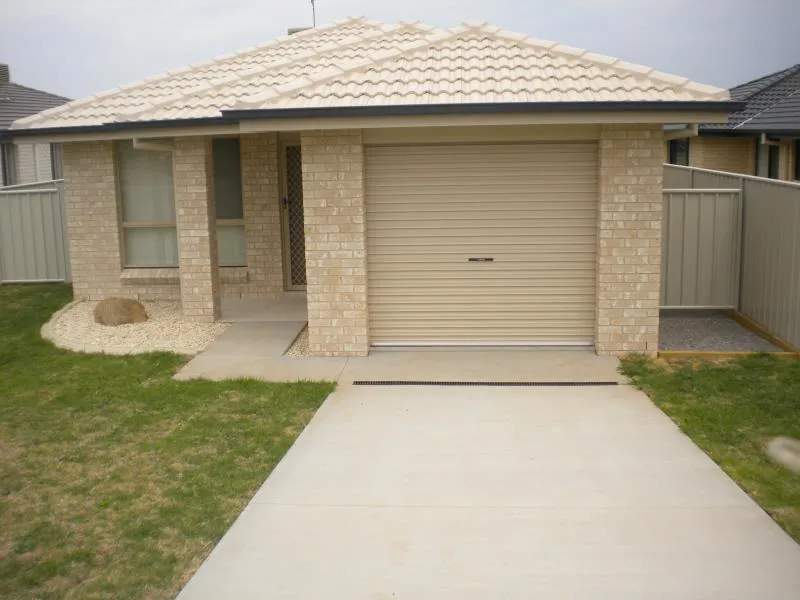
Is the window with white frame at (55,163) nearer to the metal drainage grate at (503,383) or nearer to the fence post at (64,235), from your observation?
the fence post at (64,235)

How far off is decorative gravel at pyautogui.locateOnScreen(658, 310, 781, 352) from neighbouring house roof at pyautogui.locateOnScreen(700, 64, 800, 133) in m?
4.18

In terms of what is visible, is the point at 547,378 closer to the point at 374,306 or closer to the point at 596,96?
the point at 374,306

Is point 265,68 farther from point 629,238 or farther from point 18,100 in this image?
point 18,100

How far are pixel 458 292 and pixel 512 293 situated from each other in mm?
633

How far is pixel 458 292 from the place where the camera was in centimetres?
1096

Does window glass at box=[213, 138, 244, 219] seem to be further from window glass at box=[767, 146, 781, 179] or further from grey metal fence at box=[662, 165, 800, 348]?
window glass at box=[767, 146, 781, 179]

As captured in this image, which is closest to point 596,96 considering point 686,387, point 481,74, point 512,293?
point 481,74

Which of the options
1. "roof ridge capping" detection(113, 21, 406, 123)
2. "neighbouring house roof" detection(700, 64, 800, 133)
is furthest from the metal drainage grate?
"neighbouring house roof" detection(700, 64, 800, 133)

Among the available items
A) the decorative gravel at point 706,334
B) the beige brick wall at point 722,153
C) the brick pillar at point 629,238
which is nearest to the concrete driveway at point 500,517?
the brick pillar at point 629,238

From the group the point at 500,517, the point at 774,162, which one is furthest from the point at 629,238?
the point at 774,162

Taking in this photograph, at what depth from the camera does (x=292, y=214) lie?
47.9 feet

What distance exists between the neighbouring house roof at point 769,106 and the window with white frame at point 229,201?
26.8 ft

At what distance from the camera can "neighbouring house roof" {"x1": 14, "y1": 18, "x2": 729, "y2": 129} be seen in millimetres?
10109

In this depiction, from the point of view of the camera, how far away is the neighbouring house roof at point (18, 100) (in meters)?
22.0
